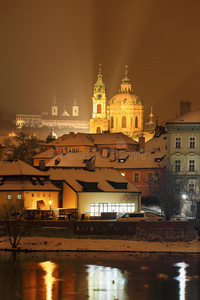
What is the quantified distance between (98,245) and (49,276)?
14.7 meters

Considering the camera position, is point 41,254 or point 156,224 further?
point 156,224

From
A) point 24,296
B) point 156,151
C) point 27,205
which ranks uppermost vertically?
point 156,151

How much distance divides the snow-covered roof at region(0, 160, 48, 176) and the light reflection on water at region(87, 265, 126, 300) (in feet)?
84.8

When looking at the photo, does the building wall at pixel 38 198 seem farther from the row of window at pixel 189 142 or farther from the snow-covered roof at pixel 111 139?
the snow-covered roof at pixel 111 139

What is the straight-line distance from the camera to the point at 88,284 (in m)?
56.3

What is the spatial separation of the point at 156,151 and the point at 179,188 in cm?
1520

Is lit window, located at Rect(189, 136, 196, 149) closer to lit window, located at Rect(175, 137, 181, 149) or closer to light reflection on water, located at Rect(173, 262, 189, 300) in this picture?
lit window, located at Rect(175, 137, 181, 149)

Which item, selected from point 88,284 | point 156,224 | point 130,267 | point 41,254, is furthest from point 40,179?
point 88,284

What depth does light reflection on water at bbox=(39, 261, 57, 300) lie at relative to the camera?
53.5 meters

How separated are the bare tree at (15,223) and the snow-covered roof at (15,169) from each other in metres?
8.13

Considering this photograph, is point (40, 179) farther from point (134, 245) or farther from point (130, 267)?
point (130, 267)

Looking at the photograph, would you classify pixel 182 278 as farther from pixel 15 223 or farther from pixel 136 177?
pixel 136 177

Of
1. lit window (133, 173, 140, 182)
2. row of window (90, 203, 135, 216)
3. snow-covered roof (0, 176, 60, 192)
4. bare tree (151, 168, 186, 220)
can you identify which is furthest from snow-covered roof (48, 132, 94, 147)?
snow-covered roof (0, 176, 60, 192)

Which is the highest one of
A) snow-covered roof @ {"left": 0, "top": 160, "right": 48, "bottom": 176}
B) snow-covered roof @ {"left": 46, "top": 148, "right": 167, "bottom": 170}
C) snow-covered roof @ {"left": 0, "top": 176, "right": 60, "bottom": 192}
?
snow-covered roof @ {"left": 46, "top": 148, "right": 167, "bottom": 170}
